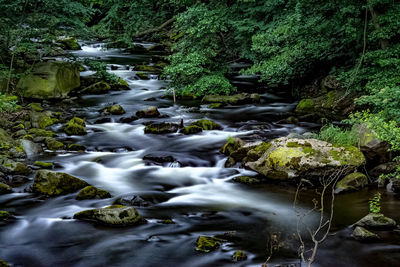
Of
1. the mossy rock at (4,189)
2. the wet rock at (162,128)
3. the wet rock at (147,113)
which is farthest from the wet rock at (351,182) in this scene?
the wet rock at (147,113)

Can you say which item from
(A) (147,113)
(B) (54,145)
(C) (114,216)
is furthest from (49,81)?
(C) (114,216)

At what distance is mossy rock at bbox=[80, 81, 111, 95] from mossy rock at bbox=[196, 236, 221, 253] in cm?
1417

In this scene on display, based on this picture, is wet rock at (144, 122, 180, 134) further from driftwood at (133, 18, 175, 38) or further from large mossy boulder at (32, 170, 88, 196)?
driftwood at (133, 18, 175, 38)

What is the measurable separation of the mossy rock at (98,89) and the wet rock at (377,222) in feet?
49.2

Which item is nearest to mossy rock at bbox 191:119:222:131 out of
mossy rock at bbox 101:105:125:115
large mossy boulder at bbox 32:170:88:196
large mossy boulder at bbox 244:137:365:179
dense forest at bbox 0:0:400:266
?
dense forest at bbox 0:0:400:266

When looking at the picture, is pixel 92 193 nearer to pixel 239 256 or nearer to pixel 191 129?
pixel 239 256

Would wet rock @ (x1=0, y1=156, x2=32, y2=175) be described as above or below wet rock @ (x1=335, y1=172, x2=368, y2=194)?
above

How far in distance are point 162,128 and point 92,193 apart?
5.44 meters

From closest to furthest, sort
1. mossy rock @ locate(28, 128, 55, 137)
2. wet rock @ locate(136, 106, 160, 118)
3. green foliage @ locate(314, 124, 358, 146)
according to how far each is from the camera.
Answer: green foliage @ locate(314, 124, 358, 146) < mossy rock @ locate(28, 128, 55, 137) < wet rock @ locate(136, 106, 160, 118)

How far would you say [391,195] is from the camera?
26.5ft

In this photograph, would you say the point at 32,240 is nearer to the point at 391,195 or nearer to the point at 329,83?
the point at 391,195

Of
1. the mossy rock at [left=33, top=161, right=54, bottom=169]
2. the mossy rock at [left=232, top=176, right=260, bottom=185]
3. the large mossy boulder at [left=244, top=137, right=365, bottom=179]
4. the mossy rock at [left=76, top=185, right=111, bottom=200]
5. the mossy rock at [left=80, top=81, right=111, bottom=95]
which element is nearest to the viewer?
the mossy rock at [left=76, top=185, right=111, bottom=200]

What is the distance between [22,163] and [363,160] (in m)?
8.10

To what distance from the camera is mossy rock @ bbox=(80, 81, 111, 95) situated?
19.0 metres
